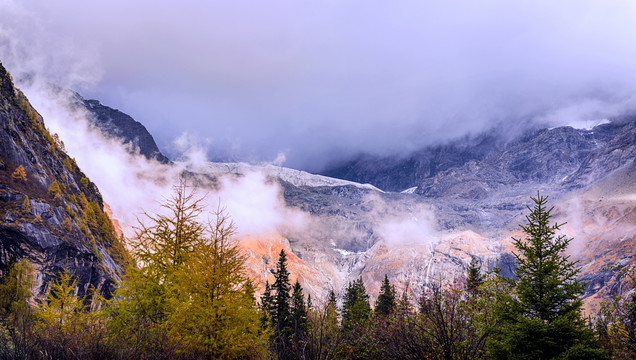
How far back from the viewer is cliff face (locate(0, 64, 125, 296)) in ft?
205

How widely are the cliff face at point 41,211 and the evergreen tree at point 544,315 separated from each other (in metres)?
51.0

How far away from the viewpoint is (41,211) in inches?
2781

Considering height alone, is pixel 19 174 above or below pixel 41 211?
above

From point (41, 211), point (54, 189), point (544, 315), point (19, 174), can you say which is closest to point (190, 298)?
point (544, 315)

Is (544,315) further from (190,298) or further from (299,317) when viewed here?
(299,317)

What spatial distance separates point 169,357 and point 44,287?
212 ft

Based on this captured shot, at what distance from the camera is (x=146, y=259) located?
1639cm

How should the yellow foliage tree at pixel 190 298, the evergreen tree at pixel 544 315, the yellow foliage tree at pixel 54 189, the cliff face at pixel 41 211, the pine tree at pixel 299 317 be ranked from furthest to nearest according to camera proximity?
the yellow foliage tree at pixel 54 189 < the cliff face at pixel 41 211 < the pine tree at pixel 299 317 < the yellow foliage tree at pixel 190 298 < the evergreen tree at pixel 544 315

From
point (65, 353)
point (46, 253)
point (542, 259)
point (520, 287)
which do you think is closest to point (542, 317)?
point (520, 287)

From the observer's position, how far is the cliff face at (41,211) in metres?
62.6

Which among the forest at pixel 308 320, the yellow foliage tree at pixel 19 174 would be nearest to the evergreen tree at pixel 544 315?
the forest at pixel 308 320

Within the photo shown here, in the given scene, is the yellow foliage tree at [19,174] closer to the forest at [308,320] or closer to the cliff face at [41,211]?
the cliff face at [41,211]

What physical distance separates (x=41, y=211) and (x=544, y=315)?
82784 mm

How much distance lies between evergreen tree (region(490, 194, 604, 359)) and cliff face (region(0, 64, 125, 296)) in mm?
50955
